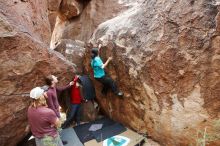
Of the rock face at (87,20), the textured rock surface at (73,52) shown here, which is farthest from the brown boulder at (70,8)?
the textured rock surface at (73,52)

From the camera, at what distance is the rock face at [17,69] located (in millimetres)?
6922

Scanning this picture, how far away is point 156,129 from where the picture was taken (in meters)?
7.52

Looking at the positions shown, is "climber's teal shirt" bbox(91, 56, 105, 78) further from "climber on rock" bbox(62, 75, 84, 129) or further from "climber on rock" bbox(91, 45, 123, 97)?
"climber on rock" bbox(62, 75, 84, 129)

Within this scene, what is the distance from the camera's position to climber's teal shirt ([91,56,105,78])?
7.97 m

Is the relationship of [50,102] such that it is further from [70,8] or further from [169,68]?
[70,8]

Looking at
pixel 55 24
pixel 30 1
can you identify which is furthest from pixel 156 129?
pixel 55 24

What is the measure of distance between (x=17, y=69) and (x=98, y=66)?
199cm

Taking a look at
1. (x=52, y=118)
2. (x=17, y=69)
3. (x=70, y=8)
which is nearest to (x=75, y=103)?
(x=17, y=69)

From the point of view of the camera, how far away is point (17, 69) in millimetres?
A: 7102

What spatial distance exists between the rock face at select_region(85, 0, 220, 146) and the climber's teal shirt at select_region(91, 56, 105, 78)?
13.5 inches

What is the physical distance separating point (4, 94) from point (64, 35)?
802cm

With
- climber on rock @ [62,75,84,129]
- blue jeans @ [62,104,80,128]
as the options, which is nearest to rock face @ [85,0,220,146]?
climber on rock @ [62,75,84,129]

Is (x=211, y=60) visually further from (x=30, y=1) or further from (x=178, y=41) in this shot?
(x=30, y=1)

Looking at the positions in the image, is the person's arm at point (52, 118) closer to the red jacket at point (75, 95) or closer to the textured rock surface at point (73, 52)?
the red jacket at point (75, 95)
